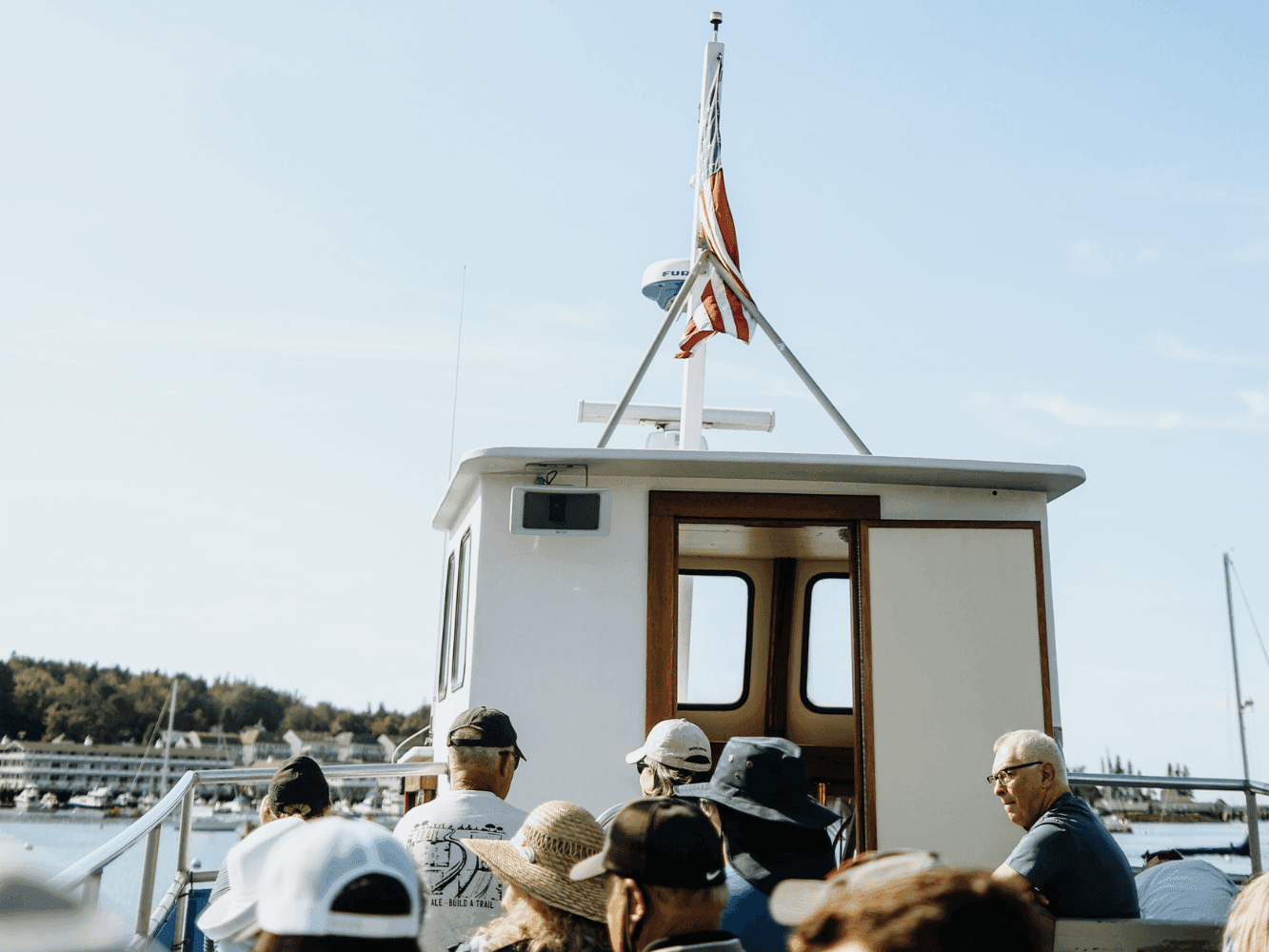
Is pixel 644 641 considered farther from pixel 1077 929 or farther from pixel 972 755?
pixel 1077 929

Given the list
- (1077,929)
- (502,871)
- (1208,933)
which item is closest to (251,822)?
(502,871)

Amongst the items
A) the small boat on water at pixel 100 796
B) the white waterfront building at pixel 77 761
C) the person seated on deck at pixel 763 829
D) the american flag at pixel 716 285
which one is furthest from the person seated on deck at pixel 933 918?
the white waterfront building at pixel 77 761

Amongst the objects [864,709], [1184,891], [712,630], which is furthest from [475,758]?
[712,630]

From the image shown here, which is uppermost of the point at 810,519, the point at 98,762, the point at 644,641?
the point at 810,519

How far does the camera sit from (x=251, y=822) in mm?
3748

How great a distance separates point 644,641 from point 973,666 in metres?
1.69

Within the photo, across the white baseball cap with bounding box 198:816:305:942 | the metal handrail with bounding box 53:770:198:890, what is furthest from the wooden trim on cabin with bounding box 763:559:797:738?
the white baseball cap with bounding box 198:816:305:942

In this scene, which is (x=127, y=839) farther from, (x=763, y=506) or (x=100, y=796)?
(x=100, y=796)

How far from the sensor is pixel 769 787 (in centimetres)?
307

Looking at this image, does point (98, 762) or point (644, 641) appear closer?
point (644, 641)

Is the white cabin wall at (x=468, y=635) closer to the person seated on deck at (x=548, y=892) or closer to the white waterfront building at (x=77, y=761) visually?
the person seated on deck at (x=548, y=892)

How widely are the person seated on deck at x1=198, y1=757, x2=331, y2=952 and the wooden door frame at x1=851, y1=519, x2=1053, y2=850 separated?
3276mm

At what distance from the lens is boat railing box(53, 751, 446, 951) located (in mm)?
2823

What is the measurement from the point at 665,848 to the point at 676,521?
4362 millimetres
